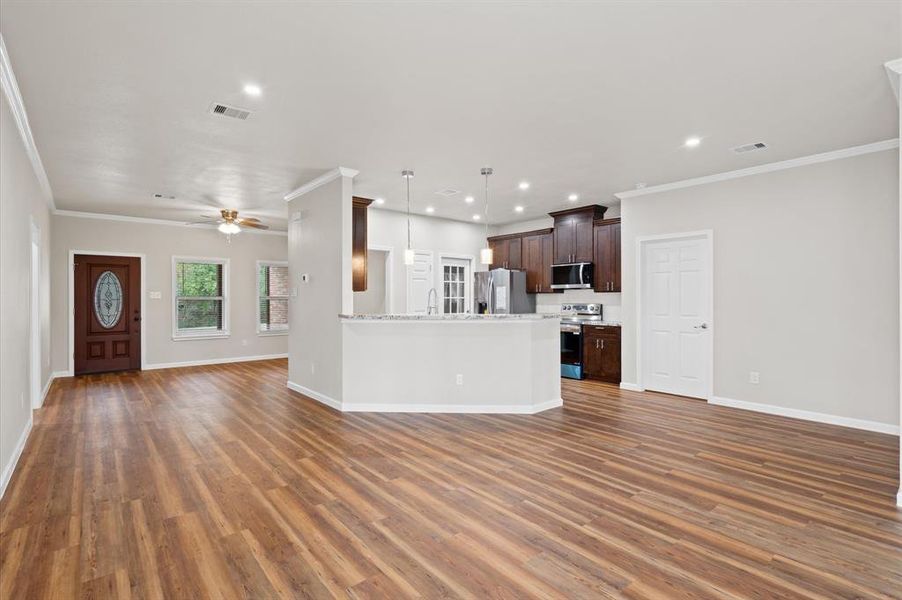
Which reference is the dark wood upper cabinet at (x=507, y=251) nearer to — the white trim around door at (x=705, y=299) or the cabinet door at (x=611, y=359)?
the cabinet door at (x=611, y=359)

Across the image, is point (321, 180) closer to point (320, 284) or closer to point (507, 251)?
point (320, 284)

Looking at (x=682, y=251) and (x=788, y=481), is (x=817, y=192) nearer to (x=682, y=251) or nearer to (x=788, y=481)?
(x=682, y=251)

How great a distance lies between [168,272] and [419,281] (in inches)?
188

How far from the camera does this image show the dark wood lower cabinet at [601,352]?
6.84 metres

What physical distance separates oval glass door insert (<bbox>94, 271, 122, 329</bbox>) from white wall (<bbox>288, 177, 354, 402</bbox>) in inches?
159

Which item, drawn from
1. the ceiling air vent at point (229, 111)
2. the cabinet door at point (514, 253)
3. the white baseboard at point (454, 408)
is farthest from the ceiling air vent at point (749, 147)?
the ceiling air vent at point (229, 111)

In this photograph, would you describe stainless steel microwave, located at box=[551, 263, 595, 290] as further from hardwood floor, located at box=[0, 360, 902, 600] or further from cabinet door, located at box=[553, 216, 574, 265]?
hardwood floor, located at box=[0, 360, 902, 600]

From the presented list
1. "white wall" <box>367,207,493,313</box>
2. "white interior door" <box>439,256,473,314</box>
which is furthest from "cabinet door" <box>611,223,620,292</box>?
"white interior door" <box>439,256,473,314</box>

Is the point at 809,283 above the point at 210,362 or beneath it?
above

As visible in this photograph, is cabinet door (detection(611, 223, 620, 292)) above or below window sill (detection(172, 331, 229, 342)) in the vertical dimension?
above

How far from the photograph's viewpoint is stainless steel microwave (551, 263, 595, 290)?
7.44 metres

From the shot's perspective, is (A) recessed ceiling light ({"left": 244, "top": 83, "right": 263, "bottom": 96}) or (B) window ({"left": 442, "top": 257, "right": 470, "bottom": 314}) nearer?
(A) recessed ceiling light ({"left": 244, "top": 83, "right": 263, "bottom": 96})

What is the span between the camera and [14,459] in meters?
3.61

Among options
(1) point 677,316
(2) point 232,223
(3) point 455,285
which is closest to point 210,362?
(2) point 232,223
